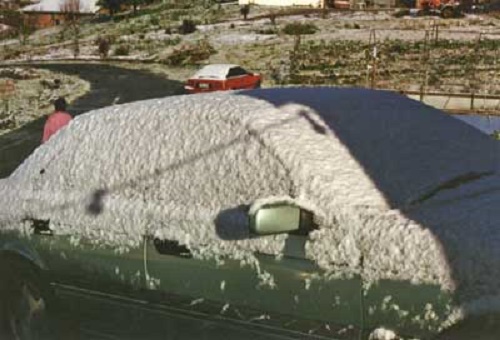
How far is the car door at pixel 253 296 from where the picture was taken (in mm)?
3398

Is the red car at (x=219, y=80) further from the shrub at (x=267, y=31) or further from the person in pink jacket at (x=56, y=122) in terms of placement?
the shrub at (x=267, y=31)

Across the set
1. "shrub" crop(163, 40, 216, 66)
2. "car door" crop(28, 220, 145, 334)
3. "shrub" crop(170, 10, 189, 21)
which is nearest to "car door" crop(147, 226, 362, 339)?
"car door" crop(28, 220, 145, 334)

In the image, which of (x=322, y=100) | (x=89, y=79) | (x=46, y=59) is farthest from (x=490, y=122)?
(x=46, y=59)

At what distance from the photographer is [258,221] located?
3.48 metres

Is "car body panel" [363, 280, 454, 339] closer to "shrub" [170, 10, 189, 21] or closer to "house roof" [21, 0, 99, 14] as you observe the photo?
"shrub" [170, 10, 189, 21]

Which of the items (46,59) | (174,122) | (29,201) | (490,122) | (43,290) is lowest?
(46,59)

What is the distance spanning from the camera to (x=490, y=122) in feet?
42.5

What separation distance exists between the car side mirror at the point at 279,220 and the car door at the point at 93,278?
869 mm

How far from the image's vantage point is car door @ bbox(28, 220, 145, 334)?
4133 millimetres

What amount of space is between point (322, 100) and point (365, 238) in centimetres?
133

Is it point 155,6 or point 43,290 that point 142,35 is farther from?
point 43,290

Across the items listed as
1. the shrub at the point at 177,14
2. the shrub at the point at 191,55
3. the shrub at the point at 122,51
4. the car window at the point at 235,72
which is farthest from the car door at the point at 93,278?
the shrub at the point at 177,14

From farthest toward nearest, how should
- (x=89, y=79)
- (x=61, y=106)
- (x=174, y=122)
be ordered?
1. (x=89, y=79)
2. (x=61, y=106)
3. (x=174, y=122)

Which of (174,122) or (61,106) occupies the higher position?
(174,122)
